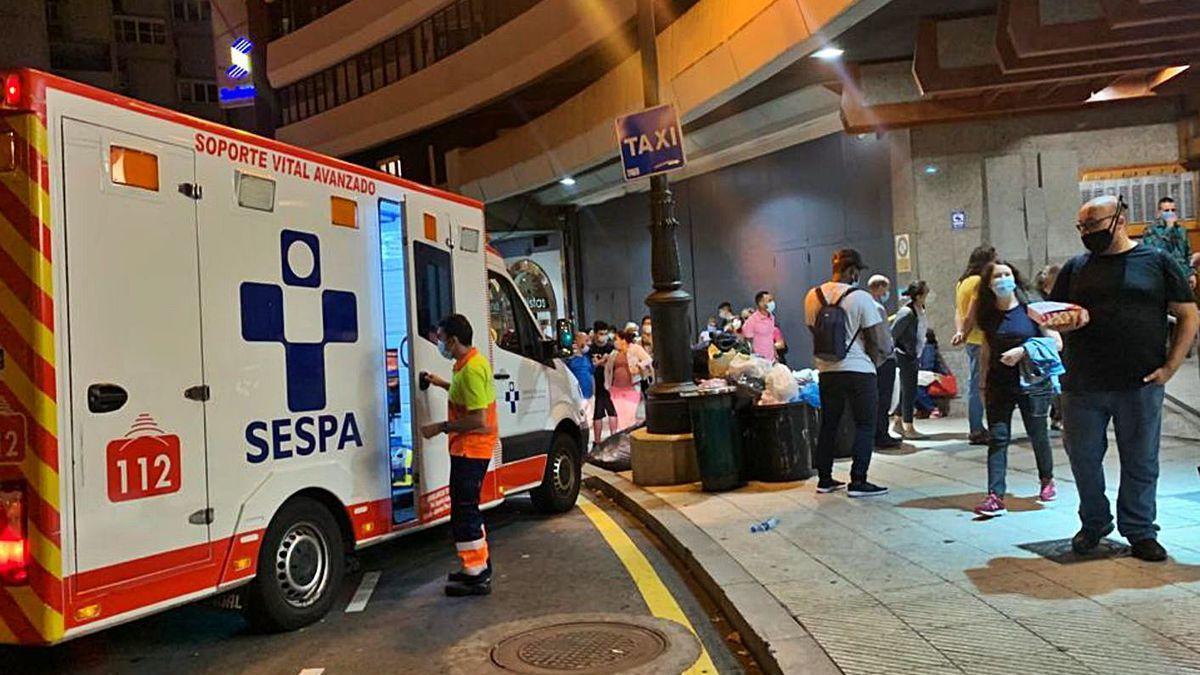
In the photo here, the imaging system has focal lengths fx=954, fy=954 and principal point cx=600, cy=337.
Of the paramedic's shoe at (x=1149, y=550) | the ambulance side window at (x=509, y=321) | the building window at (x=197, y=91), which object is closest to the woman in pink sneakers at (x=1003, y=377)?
A: the paramedic's shoe at (x=1149, y=550)

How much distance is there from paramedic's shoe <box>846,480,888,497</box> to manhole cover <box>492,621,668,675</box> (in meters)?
3.22

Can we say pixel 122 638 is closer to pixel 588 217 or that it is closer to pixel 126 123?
pixel 126 123

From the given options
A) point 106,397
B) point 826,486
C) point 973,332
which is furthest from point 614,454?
point 106,397

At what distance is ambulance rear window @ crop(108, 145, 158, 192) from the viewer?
15.1 feet

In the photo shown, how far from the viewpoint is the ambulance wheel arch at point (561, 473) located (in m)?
8.91

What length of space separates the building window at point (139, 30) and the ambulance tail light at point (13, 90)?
213 ft

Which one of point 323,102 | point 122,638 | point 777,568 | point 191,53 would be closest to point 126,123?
point 122,638

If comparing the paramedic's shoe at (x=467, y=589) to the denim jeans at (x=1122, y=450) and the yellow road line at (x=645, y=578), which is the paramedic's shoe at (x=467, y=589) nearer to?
the yellow road line at (x=645, y=578)

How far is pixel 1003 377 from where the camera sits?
22.3ft

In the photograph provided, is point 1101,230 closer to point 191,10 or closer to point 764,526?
point 764,526

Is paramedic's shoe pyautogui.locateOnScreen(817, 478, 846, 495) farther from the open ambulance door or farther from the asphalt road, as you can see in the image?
the open ambulance door

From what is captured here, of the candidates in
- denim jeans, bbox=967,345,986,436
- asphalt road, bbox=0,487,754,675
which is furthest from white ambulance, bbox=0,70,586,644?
denim jeans, bbox=967,345,986,436

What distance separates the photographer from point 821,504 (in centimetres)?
780

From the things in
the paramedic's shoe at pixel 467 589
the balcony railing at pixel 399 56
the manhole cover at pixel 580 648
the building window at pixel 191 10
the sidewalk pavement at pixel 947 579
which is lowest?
the manhole cover at pixel 580 648
